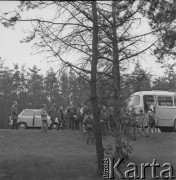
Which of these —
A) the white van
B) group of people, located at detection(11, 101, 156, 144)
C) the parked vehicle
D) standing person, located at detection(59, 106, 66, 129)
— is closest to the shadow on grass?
group of people, located at detection(11, 101, 156, 144)

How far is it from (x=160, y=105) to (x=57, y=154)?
11.3 metres

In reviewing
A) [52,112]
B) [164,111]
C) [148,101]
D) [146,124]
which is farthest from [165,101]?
[52,112]

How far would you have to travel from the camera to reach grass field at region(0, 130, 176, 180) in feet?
48.4

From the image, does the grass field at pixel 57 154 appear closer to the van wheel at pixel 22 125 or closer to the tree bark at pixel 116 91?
the tree bark at pixel 116 91

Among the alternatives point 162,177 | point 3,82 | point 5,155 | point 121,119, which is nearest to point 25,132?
point 5,155

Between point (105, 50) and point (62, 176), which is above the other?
point (105, 50)

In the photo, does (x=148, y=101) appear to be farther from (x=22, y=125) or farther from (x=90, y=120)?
(x=90, y=120)

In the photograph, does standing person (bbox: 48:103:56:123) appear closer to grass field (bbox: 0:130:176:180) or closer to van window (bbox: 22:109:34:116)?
van window (bbox: 22:109:34:116)

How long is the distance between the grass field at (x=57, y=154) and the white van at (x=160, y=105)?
2.33 m

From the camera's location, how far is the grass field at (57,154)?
1474cm

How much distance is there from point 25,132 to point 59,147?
3.37 meters

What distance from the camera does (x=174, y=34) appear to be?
15.5 metres

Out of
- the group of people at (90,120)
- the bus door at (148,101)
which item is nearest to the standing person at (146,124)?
the group of people at (90,120)

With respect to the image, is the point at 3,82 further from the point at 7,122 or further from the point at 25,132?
the point at 25,132
